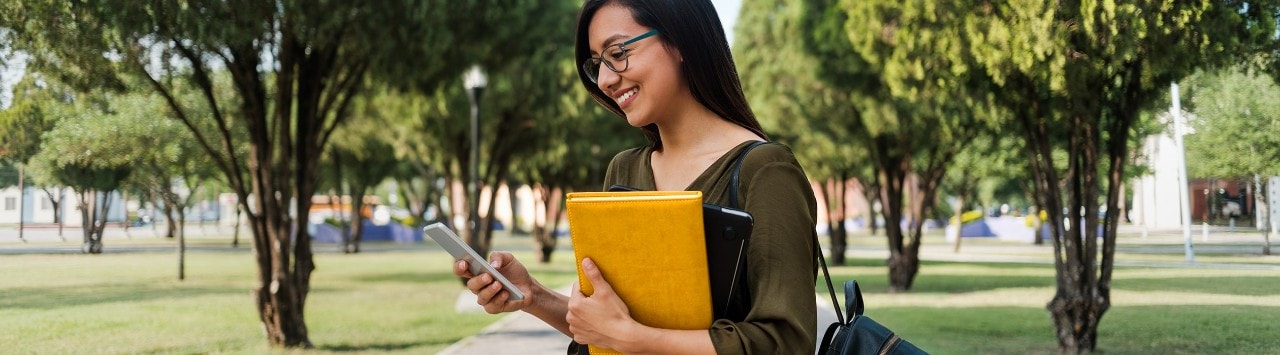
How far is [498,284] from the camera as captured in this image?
2.02 m

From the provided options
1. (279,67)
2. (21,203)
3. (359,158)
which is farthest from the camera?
(359,158)

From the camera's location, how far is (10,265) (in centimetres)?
664

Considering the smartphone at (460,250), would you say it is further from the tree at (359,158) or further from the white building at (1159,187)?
the tree at (359,158)

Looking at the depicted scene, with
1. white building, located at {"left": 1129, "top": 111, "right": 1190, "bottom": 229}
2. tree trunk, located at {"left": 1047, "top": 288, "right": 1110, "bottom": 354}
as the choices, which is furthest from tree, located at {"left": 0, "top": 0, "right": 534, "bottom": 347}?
white building, located at {"left": 1129, "top": 111, "right": 1190, "bottom": 229}

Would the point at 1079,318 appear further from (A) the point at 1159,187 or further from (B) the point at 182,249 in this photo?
(B) the point at 182,249

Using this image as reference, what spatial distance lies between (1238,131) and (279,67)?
8.86 metres

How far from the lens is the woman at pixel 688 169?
169 centimetres

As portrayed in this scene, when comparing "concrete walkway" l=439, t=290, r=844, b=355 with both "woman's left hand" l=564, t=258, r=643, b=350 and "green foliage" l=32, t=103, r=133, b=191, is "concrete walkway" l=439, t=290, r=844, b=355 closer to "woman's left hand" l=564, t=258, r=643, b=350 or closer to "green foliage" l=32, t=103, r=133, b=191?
"green foliage" l=32, t=103, r=133, b=191

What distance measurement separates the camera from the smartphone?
6.16 ft

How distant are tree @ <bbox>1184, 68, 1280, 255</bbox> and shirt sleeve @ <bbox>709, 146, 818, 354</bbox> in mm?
7302

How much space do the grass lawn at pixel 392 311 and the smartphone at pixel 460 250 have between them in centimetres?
576

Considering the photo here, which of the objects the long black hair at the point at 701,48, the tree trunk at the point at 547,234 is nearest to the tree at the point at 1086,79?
the long black hair at the point at 701,48

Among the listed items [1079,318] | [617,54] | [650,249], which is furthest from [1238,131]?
[650,249]

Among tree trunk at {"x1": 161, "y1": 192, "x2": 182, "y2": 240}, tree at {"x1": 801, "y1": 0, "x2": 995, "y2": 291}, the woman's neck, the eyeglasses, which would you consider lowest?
tree trunk at {"x1": 161, "y1": 192, "x2": 182, "y2": 240}
